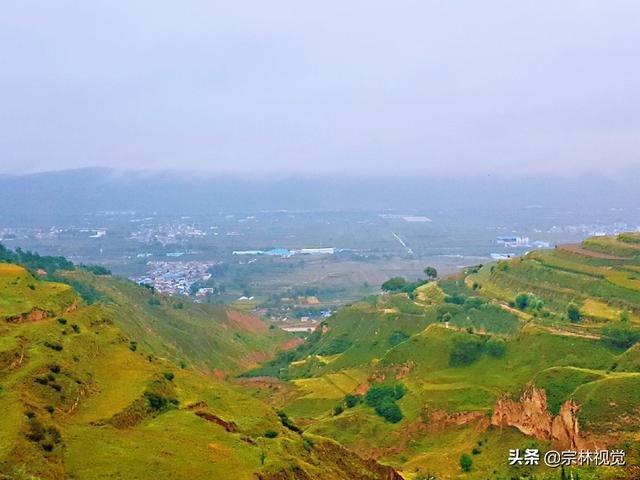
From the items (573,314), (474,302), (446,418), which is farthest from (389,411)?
(474,302)

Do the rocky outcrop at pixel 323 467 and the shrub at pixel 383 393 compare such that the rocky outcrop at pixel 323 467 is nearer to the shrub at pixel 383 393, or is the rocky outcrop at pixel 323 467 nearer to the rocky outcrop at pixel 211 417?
the rocky outcrop at pixel 211 417

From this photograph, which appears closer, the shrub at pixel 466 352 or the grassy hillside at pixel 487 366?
the grassy hillside at pixel 487 366

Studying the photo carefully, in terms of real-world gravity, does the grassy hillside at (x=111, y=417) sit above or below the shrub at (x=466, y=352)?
above

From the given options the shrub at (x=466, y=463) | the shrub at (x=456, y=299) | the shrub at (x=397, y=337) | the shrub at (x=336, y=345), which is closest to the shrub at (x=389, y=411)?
the shrub at (x=466, y=463)

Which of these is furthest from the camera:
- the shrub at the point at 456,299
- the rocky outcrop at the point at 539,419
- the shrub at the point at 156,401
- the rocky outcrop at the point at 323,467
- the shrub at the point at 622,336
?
the shrub at the point at 456,299

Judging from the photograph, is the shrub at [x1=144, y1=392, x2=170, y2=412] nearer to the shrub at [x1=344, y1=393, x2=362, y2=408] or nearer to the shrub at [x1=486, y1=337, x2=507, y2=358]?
the shrub at [x1=344, y1=393, x2=362, y2=408]

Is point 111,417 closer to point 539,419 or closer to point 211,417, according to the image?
point 211,417

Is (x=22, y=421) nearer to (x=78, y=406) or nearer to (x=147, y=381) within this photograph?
(x=78, y=406)
